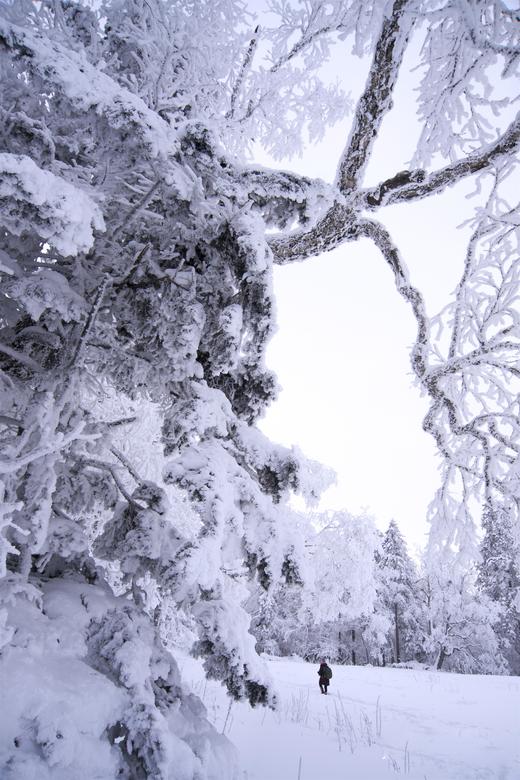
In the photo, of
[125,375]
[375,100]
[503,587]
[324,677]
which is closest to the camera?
[375,100]

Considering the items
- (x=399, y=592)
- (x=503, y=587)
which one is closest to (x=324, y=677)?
(x=399, y=592)

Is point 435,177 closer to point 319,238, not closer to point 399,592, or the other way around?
point 319,238

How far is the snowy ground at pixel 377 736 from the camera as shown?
446 cm

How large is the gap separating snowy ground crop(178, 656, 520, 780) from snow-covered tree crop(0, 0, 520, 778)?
1303 millimetres

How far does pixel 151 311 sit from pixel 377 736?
21.7ft

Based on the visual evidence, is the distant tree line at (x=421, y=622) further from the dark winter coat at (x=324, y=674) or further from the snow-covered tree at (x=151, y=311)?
the snow-covered tree at (x=151, y=311)

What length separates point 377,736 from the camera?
5793mm

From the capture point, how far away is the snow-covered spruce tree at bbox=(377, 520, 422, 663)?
30925 millimetres

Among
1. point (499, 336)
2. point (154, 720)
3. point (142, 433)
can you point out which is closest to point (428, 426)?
point (499, 336)

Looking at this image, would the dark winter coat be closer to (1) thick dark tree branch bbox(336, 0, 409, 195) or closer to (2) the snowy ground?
(2) the snowy ground

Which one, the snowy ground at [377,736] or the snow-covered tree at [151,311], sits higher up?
the snow-covered tree at [151,311]

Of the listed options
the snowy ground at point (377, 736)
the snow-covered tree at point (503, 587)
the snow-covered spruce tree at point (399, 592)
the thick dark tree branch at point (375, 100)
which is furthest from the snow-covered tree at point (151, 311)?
the snow-covered tree at point (503, 587)

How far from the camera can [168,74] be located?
371cm

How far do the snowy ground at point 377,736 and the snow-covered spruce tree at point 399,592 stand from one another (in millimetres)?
22028
